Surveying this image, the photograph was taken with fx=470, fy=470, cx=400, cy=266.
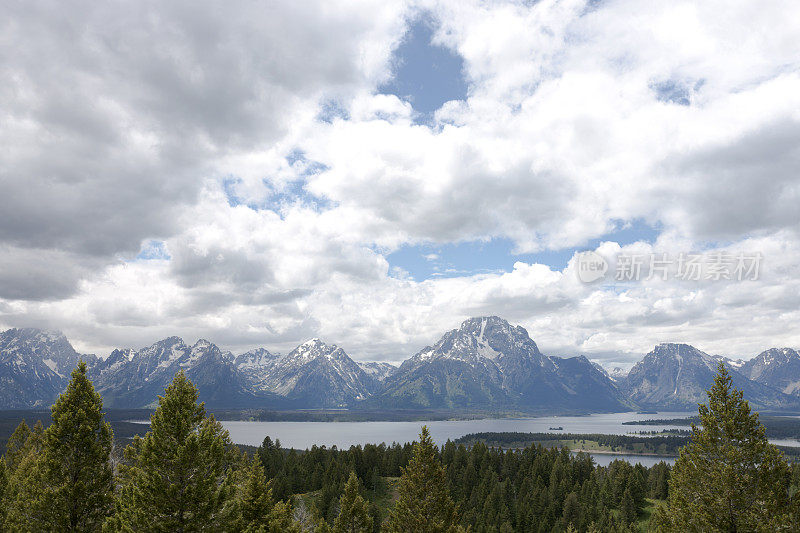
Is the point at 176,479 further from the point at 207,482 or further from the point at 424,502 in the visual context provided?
the point at 424,502

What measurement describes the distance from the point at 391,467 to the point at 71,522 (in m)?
122

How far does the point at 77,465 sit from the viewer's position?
3294 cm

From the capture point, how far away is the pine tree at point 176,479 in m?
27.1

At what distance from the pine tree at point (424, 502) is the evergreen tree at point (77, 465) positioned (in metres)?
22.1

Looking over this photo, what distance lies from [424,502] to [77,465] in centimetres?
2603

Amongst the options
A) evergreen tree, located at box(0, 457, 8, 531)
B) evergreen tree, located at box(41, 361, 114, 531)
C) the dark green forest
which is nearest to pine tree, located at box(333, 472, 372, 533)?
the dark green forest

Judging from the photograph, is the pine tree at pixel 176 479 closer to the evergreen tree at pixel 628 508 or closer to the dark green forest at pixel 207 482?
the dark green forest at pixel 207 482

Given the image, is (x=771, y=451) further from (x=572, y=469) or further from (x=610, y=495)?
(x=572, y=469)

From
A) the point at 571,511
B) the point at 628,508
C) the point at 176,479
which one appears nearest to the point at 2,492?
the point at 176,479

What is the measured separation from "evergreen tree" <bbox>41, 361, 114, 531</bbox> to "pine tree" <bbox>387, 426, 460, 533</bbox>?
2205 centimetres

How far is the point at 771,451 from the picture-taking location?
1153 inches

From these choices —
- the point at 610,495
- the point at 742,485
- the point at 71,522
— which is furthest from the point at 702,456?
the point at 610,495

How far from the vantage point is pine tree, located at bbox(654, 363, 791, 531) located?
28.2 m

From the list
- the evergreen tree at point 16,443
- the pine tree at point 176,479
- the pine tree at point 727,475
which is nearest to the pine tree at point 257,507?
the pine tree at point 176,479
